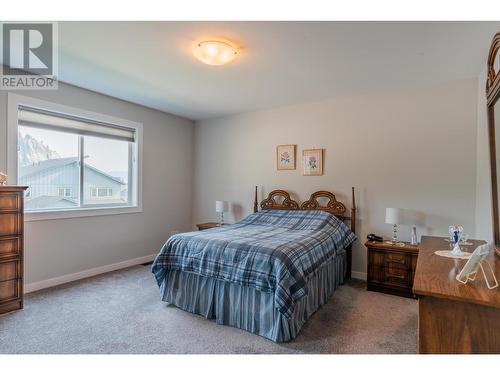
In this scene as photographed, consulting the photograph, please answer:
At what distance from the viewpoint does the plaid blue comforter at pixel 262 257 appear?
2201 millimetres

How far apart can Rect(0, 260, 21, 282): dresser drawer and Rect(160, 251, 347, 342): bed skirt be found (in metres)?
1.35

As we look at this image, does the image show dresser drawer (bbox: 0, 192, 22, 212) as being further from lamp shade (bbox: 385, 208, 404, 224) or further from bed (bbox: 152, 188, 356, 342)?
lamp shade (bbox: 385, 208, 404, 224)

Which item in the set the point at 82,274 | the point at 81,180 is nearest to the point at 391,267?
the point at 82,274

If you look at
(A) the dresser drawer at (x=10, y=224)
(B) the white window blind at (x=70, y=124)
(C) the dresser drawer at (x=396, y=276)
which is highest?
(B) the white window blind at (x=70, y=124)

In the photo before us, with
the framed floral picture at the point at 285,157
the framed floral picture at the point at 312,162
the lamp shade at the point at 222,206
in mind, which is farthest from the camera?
the lamp shade at the point at 222,206

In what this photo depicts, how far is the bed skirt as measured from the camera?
2.23 m

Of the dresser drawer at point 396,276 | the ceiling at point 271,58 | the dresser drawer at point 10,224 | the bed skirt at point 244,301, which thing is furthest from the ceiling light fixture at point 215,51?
the dresser drawer at point 396,276

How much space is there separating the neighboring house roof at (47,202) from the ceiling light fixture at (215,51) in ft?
8.32

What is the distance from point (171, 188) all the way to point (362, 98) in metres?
3.33

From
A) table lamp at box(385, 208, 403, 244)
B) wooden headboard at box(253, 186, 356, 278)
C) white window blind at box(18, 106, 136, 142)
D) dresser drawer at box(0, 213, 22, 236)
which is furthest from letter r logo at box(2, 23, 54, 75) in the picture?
table lamp at box(385, 208, 403, 244)

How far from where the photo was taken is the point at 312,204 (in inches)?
160

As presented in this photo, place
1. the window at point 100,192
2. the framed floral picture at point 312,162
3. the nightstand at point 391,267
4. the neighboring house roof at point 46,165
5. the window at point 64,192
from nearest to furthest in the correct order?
1. the nightstand at point 391,267
2. the neighboring house roof at point 46,165
3. the window at point 64,192
4. the window at point 100,192
5. the framed floral picture at point 312,162

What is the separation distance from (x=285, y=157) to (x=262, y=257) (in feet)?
7.64

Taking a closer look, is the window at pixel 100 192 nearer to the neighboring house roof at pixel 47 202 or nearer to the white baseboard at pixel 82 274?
the neighboring house roof at pixel 47 202
